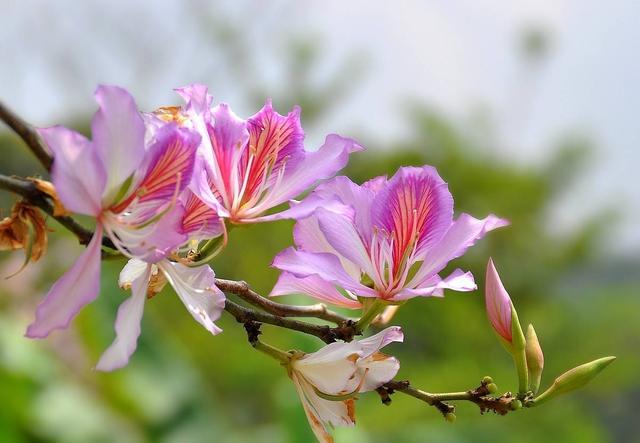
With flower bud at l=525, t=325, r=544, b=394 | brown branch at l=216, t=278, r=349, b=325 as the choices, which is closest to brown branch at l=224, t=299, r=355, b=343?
brown branch at l=216, t=278, r=349, b=325

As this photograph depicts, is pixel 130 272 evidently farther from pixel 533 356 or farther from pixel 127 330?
pixel 533 356

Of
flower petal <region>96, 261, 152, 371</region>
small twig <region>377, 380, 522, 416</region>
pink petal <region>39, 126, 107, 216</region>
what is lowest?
small twig <region>377, 380, 522, 416</region>

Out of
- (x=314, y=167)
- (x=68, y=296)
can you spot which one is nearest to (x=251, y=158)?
(x=314, y=167)

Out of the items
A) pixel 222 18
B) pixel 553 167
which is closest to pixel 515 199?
pixel 553 167

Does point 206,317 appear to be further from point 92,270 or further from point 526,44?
point 526,44

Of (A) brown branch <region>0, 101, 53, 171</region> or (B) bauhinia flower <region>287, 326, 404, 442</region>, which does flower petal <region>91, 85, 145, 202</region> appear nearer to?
(A) brown branch <region>0, 101, 53, 171</region>

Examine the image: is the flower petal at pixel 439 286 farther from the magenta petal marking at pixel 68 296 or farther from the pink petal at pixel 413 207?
the magenta petal marking at pixel 68 296

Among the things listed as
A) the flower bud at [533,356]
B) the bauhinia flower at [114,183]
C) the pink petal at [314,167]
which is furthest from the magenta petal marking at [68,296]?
the flower bud at [533,356]
